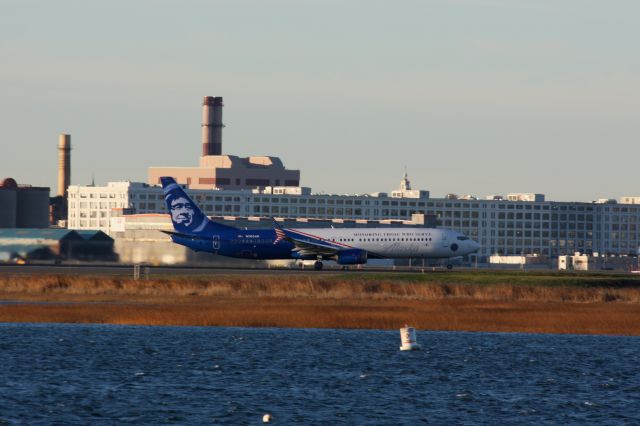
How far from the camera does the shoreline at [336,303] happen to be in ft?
237

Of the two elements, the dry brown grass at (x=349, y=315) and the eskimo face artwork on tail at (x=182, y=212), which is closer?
the dry brown grass at (x=349, y=315)

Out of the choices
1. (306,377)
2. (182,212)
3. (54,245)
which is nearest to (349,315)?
(306,377)

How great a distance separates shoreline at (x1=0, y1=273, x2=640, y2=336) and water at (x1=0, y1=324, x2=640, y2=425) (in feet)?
5.48

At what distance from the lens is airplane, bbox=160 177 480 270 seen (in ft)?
438

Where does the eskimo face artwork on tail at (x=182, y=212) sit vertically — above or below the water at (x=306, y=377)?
above

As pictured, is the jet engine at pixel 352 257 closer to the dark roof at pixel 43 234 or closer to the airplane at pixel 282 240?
the airplane at pixel 282 240

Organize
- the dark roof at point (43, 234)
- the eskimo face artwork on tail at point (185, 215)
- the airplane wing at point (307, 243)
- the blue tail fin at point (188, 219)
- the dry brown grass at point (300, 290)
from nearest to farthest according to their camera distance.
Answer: the dry brown grass at point (300, 290) < the airplane wing at point (307, 243) < the blue tail fin at point (188, 219) < the eskimo face artwork on tail at point (185, 215) < the dark roof at point (43, 234)

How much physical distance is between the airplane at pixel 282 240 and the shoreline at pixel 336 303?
2752 cm

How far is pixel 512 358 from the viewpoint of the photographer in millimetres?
60531

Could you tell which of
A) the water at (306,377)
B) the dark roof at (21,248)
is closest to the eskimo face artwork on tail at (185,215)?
the dark roof at (21,248)

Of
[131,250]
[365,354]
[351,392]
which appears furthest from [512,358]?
[131,250]

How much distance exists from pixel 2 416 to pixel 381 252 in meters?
95.5

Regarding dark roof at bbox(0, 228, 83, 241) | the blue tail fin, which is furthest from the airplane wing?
dark roof at bbox(0, 228, 83, 241)

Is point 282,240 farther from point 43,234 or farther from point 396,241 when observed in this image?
point 43,234
